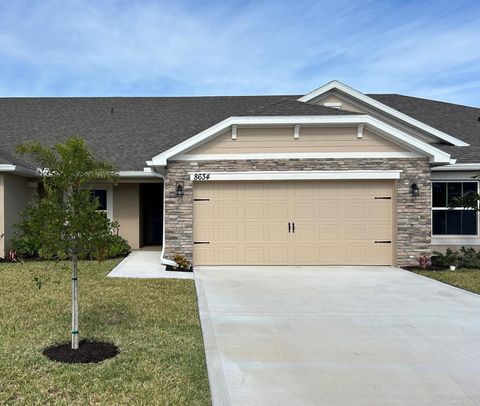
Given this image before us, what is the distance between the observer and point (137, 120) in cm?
1642

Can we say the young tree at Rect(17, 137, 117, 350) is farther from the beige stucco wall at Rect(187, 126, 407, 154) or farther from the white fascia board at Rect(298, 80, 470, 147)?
the white fascia board at Rect(298, 80, 470, 147)

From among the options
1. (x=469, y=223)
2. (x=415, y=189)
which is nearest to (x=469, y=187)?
(x=469, y=223)

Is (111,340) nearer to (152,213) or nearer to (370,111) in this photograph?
(152,213)

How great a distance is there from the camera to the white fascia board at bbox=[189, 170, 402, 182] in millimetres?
11062

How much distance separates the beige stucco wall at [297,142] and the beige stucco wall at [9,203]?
533cm

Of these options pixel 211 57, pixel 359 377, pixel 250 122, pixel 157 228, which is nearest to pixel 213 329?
pixel 359 377

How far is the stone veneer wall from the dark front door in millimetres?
4315

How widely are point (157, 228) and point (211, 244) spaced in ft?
17.7

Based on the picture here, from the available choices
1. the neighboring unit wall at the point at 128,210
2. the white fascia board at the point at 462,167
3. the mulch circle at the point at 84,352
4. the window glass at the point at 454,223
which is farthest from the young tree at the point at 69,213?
the window glass at the point at 454,223

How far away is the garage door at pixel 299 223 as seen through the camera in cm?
1132

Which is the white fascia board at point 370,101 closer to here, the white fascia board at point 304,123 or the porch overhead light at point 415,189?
the white fascia board at point 304,123

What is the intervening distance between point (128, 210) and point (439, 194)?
9706 mm

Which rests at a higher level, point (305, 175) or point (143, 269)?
point (305, 175)

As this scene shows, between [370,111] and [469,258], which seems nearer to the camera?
[469,258]
